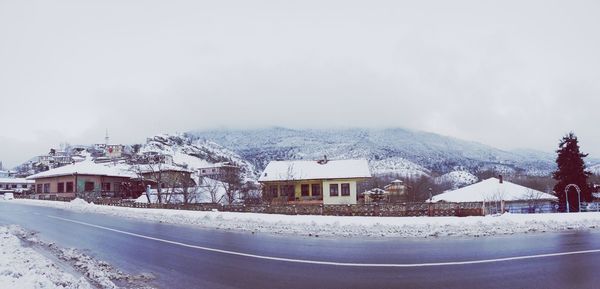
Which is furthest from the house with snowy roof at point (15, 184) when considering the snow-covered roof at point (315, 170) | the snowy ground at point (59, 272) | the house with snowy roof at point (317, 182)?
the snowy ground at point (59, 272)

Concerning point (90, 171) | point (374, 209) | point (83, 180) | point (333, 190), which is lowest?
point (374, 209)

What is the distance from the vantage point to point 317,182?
175ft

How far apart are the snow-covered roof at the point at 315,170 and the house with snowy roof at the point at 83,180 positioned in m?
28.1

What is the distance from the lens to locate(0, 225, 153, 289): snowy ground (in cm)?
818

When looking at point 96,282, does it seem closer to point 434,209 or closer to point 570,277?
point 570,277

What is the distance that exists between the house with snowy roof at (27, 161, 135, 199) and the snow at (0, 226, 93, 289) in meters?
57.4

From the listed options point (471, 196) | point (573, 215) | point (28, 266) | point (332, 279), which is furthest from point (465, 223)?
point (471, 196)

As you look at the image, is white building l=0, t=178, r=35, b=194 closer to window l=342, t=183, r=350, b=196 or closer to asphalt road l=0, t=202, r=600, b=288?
window l=342, t=183, r=350, b=196

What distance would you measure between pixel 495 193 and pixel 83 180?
5753 cm

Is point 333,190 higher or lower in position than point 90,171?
lower

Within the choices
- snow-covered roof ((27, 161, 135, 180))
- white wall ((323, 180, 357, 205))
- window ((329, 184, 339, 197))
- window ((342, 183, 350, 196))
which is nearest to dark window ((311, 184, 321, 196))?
white wall ((323, 180, 357, 205))

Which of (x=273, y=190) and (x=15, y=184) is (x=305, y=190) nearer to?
(x=273, y=190)

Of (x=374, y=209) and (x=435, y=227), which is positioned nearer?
(x=435, y=227)

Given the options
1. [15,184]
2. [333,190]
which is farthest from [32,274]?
[15,184]
